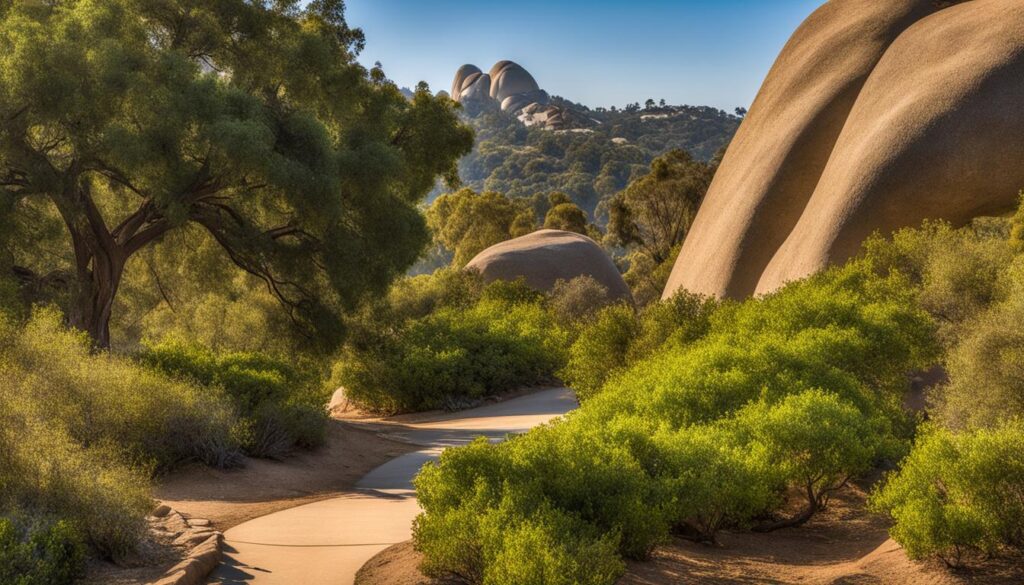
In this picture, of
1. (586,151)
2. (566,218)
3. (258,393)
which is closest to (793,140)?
(258,393)

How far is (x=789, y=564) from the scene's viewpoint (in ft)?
27.3

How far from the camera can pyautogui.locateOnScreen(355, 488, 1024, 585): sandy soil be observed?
729 centimetres

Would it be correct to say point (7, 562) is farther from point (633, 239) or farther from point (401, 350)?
point (633, 239)

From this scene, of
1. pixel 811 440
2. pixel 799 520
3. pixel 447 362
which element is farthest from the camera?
pixel 447 362

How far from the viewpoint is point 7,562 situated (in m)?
6.23

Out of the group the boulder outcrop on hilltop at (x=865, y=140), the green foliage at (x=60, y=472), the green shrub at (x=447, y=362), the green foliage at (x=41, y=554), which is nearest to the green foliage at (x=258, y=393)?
the green foliage at (x=60, y=472)

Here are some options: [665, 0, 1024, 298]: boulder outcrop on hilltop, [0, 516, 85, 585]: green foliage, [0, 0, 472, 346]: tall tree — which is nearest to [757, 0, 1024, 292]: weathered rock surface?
[665, 0, 1024, 298]: boulder outcrop on hilltop

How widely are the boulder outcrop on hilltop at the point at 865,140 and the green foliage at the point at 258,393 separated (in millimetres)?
9607

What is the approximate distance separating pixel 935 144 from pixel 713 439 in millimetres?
9833

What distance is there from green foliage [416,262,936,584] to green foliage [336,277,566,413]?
9974mm

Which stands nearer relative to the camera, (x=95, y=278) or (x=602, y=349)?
(x=95, y=278)

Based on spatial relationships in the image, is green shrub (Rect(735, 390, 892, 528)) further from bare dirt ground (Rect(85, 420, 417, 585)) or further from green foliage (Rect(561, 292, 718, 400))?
green foliage (Rect(561, 292, 718, 400))

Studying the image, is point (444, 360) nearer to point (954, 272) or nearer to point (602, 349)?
point (602, 349)

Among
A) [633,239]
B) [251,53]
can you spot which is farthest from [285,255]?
[633,239]
